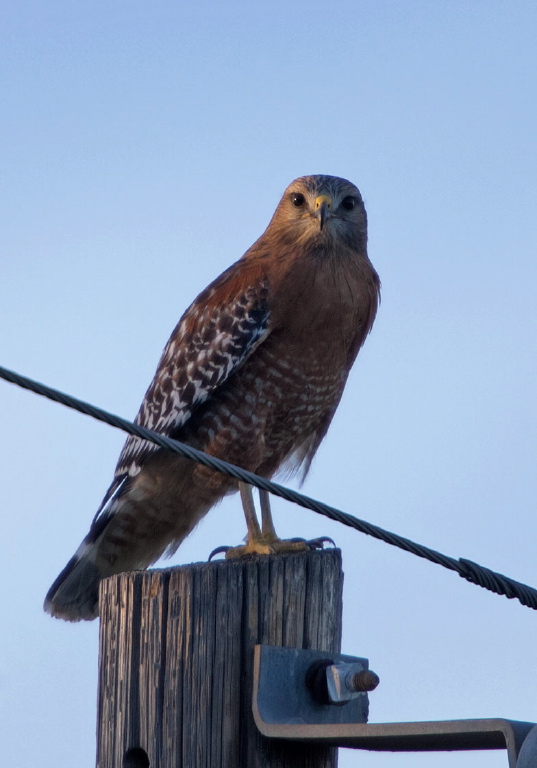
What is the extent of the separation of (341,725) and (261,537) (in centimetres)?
232

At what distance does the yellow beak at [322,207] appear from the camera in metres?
5.80

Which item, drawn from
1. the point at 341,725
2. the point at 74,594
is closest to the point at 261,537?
the point at 74,594

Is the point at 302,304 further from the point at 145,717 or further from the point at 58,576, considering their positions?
the point at 145,717

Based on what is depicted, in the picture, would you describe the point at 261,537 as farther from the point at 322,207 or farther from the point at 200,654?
the point at 200,654

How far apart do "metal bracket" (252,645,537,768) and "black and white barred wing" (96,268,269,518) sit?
8.29 ft

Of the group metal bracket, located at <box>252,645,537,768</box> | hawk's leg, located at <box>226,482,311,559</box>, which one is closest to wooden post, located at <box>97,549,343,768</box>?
metal bracket, located at <box>252,645,537,768</box>

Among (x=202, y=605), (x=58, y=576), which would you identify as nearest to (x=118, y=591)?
(x=202, y=605)

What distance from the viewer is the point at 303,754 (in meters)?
2.96

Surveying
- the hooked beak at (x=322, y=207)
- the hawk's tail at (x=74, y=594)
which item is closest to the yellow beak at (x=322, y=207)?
the hooked beak at (x=322, y=207)

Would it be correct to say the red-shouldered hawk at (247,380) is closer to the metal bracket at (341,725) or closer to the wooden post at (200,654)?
the wooden post at (200,654)

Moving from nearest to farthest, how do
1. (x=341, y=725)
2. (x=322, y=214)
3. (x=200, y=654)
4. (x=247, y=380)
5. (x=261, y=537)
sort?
(x=341, y=725), (x=200, y=654), (x=261, y=537), (x=247, y=380), (x=322, y=214)

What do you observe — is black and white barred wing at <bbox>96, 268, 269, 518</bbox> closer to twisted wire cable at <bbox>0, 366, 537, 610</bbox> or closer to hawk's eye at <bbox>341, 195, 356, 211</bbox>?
hawk's eye at <bbox>341, 195, 356, 211</bbox>

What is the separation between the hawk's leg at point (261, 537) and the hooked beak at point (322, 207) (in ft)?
4.69

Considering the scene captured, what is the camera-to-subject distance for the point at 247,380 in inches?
218
